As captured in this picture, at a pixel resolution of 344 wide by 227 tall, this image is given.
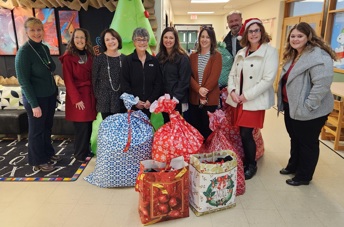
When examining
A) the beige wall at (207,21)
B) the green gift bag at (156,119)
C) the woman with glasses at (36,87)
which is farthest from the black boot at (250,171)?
the beige wall at (207,21)

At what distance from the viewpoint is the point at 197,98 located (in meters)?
2.42

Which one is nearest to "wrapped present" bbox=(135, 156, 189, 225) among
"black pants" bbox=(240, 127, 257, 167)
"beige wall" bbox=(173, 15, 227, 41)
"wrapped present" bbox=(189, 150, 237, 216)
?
"wrapped present" bbox=(189, 150, 237, 216)

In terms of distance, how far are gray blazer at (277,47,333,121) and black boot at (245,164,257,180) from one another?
1.99ft

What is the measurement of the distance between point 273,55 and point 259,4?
253 inches

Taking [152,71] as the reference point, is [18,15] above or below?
above

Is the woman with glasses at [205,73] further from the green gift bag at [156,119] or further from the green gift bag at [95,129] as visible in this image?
the green gift bag at [95,129]

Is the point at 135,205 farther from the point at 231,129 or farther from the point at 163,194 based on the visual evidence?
the point at 231,129

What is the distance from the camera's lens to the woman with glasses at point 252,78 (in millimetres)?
2033

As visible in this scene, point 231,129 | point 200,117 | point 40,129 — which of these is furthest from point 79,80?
point 231,129

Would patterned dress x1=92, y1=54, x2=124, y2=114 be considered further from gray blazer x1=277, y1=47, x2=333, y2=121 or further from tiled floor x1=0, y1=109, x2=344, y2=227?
gray blazer x1=277, y1=47, x2=333, y2=121

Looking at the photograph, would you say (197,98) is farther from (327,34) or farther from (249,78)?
(327,34)

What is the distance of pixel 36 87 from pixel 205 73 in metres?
1.46

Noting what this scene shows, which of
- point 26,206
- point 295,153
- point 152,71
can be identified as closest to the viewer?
point 26,206

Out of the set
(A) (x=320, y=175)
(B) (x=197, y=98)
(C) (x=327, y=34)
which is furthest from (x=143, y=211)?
(C) (x=327, y=34)
